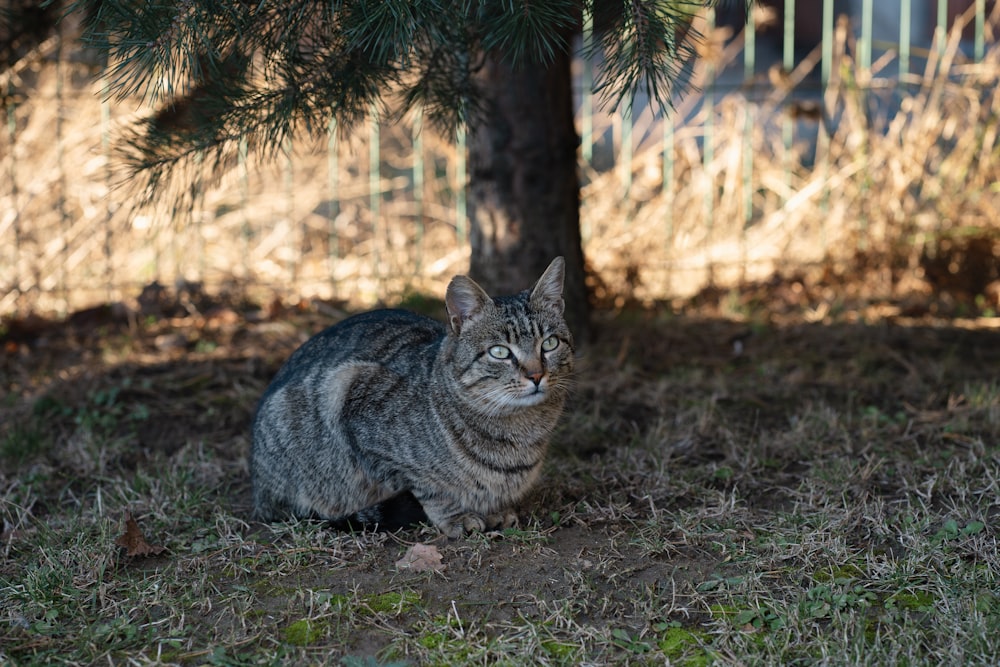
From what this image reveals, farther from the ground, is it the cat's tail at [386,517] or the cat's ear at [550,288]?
the cat's ear at [550,288]

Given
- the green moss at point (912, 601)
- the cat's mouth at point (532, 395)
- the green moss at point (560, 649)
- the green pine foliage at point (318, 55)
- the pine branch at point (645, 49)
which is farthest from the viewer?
the cat's mouth at point (532, 395)

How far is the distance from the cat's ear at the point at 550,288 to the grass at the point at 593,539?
0.69 m

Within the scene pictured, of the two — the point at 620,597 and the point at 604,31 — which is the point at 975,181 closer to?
the point at 604,31

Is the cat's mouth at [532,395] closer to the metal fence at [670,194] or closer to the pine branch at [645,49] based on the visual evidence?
the pine branch at [645,49]

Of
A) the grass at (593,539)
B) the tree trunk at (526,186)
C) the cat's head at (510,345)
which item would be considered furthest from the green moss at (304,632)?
the tree trunk at (526,186)

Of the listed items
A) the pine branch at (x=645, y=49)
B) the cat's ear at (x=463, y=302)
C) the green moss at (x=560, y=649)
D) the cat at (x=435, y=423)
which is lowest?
the green moss at (x=560, y=649)

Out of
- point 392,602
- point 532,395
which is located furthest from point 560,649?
point 532,395

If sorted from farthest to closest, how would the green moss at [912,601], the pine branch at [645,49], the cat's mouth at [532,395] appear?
1. the cat's mouth at [532,395]
2. the pine branch at [645,49]
3. the green moss at [912,601]

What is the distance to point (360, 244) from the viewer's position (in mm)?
8219

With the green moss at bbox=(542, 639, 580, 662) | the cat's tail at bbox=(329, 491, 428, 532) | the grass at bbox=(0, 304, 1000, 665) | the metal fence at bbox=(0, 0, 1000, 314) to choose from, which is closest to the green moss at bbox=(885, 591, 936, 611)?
the grass at bbox=(0, 304, 1000, 665)

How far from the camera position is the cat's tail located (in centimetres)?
323

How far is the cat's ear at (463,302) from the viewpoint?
10.4ft

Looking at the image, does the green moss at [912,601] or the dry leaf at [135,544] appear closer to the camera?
the green moss at [912,601]

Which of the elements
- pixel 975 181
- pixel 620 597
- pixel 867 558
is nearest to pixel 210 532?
pixel 620 597
